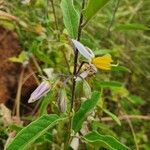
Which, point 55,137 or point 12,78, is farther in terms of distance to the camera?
point 12,78

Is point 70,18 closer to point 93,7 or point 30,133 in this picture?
point 93,7

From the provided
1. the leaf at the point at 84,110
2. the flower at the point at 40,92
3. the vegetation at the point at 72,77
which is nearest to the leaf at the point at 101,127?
the vegetation at the point at 72,77

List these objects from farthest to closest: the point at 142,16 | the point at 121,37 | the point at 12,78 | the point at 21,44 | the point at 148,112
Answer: the point at 142,16, the point at 121,37, the point at 148,112, the point at 21,44, the point at 12,78

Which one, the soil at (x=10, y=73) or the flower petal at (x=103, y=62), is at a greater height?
the flower petal at (x=103, y=62)

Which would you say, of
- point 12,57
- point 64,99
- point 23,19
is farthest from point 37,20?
point 64,99

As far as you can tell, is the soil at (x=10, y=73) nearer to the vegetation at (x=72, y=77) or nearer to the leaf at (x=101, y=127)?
the vegetation at (x=72, y=77)

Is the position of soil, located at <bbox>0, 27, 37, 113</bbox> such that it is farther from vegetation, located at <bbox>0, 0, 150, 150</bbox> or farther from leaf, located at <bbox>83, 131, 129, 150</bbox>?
leaf, located at <bbox>83, 131, 129, 150</bbox>

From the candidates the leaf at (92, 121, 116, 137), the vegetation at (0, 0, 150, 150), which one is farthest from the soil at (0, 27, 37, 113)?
the leaf at (92, 121, 116, 137)

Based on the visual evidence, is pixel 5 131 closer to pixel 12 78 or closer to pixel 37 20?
pixel 12 78
